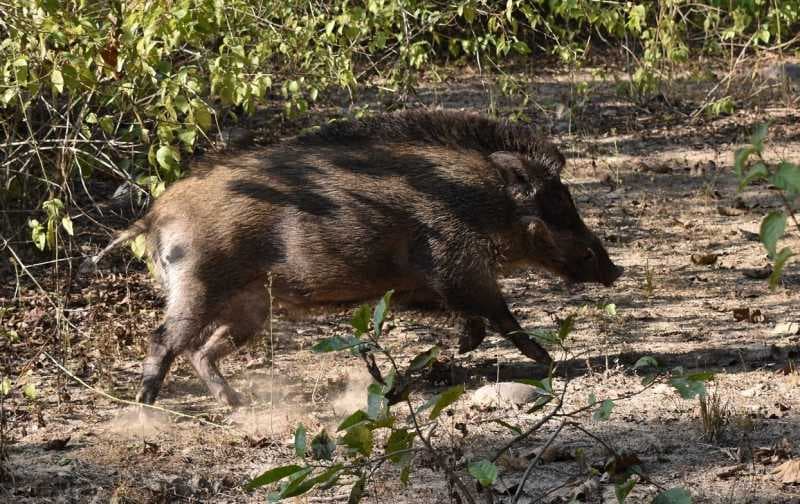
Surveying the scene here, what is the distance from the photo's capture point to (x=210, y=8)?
5.53 m

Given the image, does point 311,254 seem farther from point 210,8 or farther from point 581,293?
point 581,293

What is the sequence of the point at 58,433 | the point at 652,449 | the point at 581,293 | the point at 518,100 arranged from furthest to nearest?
the point at 518,100
the point at 581,293
the point at 58,433
the point at 652,449

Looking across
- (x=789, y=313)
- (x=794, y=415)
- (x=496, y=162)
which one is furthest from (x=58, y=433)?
(x=789, y=313)

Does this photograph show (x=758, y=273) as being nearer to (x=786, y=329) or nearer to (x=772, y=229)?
(x=786, y=329)

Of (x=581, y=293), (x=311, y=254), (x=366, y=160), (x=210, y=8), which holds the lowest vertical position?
(x=581, y=293)

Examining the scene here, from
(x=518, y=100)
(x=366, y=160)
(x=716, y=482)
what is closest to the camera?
(x=716, y=482)

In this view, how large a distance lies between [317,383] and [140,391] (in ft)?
2.83

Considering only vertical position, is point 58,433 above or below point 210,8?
below

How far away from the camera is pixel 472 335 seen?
6242 millimetres

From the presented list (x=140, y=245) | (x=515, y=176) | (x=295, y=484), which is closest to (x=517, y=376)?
(x=515, y=176)

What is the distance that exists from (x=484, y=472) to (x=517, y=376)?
2899mm

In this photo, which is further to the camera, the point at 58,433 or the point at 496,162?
the point at 496,162

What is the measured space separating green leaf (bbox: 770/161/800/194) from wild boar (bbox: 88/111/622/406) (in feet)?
10.5

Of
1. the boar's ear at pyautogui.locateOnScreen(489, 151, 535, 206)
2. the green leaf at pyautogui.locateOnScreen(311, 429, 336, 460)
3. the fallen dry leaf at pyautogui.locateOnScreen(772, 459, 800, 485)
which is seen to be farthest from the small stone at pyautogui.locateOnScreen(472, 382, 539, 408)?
the green leaf at pyautogui.locateOnScreen(311, 429, 336, 460)
